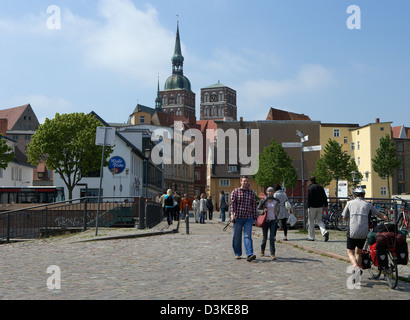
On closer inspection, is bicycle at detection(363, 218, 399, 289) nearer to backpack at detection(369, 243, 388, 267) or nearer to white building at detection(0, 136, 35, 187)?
backpack at detection(369, 243, 388, 267)

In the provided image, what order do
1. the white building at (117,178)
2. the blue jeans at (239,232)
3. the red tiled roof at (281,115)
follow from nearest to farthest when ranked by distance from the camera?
the blue jeans at (239,232)
the white building at (117,178)
the red tiled roof at (281,115)

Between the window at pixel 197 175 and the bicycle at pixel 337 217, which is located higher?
the window at pixel 197 175

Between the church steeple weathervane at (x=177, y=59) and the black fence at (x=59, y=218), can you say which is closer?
the black fence at (x=59, y=218)

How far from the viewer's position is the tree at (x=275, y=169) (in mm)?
72500

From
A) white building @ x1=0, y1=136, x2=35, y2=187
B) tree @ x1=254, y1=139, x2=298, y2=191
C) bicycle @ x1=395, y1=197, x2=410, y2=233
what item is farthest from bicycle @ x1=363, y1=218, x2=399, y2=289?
tree @ x1=254, y1=139, x2=298, y2=191

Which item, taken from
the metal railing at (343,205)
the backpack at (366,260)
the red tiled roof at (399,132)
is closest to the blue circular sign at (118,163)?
the metal railing at (343,205)

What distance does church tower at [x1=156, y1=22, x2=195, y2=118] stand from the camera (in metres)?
189

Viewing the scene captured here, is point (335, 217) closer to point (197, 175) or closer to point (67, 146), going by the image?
point (67, 146)

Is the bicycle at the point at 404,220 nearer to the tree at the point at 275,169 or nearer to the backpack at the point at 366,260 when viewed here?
the backpack at the point at 366,260

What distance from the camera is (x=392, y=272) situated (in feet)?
25.6

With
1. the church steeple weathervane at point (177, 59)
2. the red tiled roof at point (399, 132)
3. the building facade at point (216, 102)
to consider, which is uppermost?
the church steeple weathervane at point (177, 59)

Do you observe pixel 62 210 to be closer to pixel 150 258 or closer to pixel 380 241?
pixel 150 258

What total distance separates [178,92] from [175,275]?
18333 cm

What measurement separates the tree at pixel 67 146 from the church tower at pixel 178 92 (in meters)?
143
